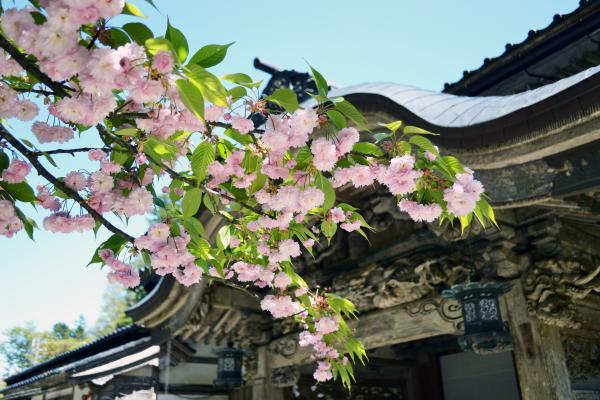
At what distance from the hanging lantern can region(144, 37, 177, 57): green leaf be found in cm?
562

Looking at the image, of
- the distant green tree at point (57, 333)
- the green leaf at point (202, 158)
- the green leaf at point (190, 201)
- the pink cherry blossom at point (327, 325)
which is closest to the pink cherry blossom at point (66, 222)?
the green leaf at point (190, 201)

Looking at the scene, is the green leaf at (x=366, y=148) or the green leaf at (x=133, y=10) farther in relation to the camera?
the green leaf at (x=366, y=148)

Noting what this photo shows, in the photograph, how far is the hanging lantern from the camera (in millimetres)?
6598

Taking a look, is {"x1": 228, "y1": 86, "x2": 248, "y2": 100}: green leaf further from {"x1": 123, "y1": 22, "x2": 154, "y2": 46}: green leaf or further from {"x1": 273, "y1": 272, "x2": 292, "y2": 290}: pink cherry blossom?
{"x1": 273, "y1": 272, "x2": 292, "y2": 290}: pink cherry blossom

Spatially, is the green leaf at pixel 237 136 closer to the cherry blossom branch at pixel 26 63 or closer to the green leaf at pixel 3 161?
the cherry blossom branch at pixel 26 63

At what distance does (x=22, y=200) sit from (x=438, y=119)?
2.78 m

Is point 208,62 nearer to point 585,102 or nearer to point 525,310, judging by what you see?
point 585,102

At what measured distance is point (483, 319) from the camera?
397cm

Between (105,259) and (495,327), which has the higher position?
(105,259)

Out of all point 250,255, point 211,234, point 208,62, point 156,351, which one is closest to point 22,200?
point 208,62

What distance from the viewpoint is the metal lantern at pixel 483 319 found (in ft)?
12.8

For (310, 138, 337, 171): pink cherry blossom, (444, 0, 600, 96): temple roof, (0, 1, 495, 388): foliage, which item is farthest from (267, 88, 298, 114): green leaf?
(444, 0, 600, 96): temple roof

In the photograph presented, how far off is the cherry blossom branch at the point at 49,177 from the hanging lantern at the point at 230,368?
453cm

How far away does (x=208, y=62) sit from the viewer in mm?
1763
